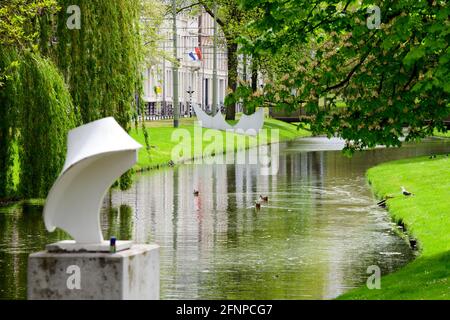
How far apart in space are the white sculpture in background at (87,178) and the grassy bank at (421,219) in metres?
5.52

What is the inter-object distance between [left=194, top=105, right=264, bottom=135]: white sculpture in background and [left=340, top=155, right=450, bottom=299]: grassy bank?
29.1 m

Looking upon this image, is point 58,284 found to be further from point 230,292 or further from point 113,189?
point 113,189

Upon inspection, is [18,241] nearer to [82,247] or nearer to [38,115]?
[38,115]

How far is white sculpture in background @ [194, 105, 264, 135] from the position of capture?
83.1 m

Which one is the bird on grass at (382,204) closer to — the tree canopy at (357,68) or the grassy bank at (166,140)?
the grassy bank at (166,140)

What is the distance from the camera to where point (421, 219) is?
94.6ft

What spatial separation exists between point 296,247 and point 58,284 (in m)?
13.5

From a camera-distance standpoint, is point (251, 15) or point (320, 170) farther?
point (251, 15)

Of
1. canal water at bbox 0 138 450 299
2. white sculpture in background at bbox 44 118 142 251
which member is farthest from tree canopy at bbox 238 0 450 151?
white sculpture in background at bbox 44 118 142 251

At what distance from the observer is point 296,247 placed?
2553 centimetres

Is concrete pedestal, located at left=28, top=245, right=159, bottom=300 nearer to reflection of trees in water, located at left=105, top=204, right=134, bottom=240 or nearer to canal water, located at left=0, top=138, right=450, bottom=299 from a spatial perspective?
canal water, located at left=0, top=138, right=450, bottom=299
